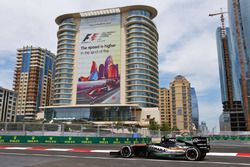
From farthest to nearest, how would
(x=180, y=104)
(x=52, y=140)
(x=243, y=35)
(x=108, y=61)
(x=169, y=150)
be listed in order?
(x=180, y=104) → (x=243, y=35) → (x=108, y=61) → (x=52, y=140) → (x=169, y=150)

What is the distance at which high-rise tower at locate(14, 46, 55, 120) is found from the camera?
158 m

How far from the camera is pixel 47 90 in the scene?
17300cm

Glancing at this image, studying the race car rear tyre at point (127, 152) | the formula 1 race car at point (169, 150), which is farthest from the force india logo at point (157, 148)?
the race car rear tyre at point (127, 152)

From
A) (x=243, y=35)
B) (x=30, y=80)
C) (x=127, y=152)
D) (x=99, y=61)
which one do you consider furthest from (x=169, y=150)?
(x=243, y=35)

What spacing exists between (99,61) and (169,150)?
322 feet

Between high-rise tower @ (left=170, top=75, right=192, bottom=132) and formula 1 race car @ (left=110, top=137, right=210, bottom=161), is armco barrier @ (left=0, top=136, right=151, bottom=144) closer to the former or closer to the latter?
formula 1 race car @ (left=110, top=137, right=210, bottom=161)

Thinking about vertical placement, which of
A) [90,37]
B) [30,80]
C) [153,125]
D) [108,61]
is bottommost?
[153,125]

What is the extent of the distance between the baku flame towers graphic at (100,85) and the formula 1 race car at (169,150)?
90252mm

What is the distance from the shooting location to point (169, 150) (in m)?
12.6

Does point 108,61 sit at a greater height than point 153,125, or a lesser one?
greater

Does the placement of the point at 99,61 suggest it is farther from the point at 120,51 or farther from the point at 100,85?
the point at 100,85

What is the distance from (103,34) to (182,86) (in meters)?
105

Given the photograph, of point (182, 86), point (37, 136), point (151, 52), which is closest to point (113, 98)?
point (151, 52)

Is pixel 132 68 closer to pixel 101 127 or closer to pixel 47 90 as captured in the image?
pixel 101 127
